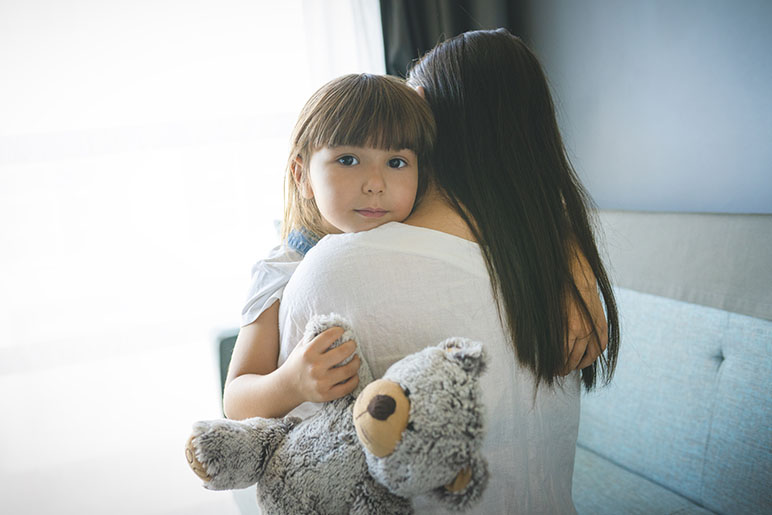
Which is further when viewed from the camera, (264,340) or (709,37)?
(709,37)

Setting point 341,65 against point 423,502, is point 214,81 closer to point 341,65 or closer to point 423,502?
point 341,65

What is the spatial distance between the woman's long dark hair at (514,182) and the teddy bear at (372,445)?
0.56 ft

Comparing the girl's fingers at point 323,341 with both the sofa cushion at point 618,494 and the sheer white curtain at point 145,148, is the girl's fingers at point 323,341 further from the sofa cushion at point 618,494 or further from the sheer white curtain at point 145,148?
the sheer white curtain at point 145,148

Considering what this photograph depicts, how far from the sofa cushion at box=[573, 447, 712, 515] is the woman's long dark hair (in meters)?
0.81

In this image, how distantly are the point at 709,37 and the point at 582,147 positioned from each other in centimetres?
58

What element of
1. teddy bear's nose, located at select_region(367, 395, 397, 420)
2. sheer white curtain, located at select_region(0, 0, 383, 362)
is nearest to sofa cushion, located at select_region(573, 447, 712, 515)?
teddy bear's nose, located at select_region(367, 395, 397, 420)

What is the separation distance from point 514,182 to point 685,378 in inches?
38.1

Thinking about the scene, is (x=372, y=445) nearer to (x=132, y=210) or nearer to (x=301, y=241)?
(x=301, y=241)

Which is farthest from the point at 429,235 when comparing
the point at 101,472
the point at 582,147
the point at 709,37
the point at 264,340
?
the point at 101,472

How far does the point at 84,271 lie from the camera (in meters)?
1.90

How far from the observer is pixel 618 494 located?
4.45 feet

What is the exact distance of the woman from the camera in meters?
0.61

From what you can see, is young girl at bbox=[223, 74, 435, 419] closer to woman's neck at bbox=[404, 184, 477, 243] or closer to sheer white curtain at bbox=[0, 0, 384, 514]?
woman's neck at bbox=[404, 184, 477, 243]

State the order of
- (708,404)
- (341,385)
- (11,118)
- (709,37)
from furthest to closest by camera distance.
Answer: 1. (11,118)
2. (709,37)
3. (708,404)
4. (341,385)
